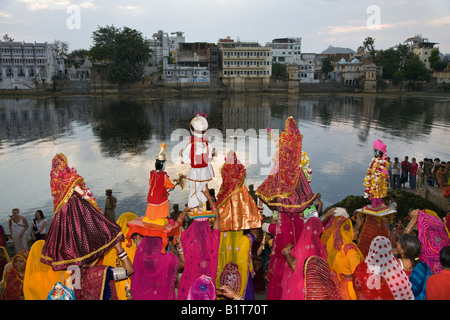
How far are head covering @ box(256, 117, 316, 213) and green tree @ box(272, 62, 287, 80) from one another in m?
68.1

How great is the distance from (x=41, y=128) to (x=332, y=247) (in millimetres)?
31441

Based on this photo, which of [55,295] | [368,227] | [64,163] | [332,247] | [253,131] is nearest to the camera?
[55,295]

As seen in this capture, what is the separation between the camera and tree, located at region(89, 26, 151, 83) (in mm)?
60562

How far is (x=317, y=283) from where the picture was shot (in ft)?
9.98

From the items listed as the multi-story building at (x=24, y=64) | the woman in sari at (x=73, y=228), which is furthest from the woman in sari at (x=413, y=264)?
the multi-story building at (x=24, y=64)

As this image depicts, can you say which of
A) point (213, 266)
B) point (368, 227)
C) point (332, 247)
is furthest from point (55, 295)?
point (368, 227)

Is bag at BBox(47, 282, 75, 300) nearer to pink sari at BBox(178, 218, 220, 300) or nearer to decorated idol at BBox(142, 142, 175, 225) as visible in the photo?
decorated idol at BBox(142, 142, 175, 225)

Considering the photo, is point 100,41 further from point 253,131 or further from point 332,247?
point 332,247

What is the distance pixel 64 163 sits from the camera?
3.49 metres

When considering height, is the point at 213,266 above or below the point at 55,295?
below

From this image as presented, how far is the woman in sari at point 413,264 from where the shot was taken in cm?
322

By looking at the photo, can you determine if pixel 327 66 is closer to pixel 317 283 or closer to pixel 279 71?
pixel 279 71

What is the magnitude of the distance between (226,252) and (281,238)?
2.40ft

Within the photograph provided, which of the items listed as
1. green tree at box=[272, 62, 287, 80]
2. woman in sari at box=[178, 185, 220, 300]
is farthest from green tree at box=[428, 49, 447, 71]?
woman in sari at box=[178, 185, 220, 300]
